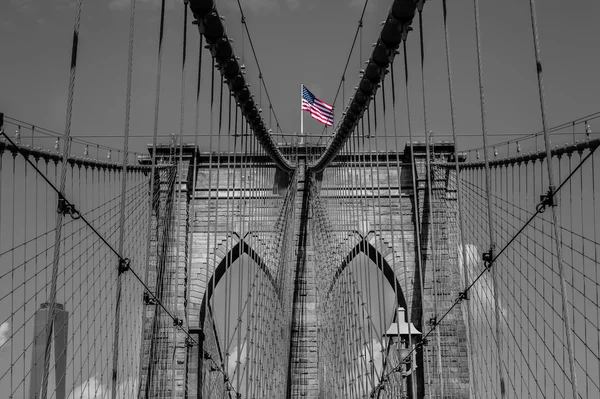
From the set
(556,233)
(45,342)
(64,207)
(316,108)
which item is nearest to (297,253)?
(316,108)

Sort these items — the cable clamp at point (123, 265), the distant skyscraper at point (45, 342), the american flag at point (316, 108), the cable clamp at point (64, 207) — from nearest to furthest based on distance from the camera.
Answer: the cable clamp at point (64, 207)
the cable clamp at point (123, 265)
the distant skyscraper at point (45, 342)
the american flag at point (316, 108)

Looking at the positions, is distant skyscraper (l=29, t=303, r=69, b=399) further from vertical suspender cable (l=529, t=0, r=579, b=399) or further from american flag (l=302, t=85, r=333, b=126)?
american flag (l=302, t=85, r=333, b=126)

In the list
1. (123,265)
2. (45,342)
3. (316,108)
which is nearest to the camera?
(123,265)

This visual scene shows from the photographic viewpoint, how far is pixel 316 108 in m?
19.9

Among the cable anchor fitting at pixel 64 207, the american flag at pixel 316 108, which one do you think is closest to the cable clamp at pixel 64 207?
the cable anchor fitting at pixel 64 207

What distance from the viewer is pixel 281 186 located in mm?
19312

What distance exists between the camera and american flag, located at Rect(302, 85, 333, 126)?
19.7 meters

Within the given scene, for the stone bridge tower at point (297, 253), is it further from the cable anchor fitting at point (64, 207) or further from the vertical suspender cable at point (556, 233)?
the vertical suspender cable at point (556, 233)

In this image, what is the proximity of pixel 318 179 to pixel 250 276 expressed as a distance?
381cm

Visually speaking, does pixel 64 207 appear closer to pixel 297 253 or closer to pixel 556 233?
pixel 556 233

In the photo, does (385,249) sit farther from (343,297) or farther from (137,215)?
(137,215)

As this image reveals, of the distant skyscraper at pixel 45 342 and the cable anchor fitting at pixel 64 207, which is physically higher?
the cable anchor fitting at pixel 64 207

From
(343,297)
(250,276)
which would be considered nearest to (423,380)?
(343,297)

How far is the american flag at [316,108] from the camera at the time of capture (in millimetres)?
19688
